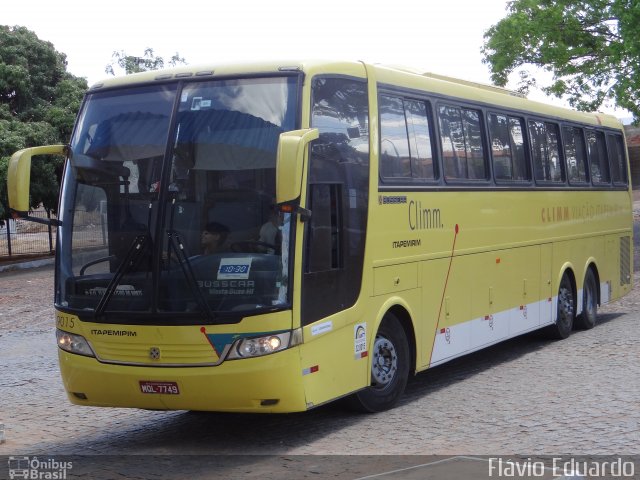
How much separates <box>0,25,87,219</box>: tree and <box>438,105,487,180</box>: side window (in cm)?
1923

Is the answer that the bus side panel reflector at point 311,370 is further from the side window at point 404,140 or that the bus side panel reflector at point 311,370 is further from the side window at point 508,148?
the side window at point 508,148

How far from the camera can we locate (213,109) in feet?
27.9

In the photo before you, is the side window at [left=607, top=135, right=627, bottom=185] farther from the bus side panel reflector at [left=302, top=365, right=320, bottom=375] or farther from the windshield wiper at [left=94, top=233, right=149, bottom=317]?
the windshield wiper at [left=94, top=233, right=149, bottom=317]

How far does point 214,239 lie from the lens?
820cm

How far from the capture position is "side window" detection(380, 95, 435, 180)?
9945 millimetres

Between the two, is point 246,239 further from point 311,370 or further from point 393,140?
point 393,140

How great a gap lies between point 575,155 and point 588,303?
2.41 metres

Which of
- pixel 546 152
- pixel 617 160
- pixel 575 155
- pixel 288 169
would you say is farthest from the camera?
pixel 617 160

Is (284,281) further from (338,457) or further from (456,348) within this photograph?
(456,348)

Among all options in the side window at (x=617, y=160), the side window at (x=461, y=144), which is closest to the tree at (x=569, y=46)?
the side window at (x=617, y=160)

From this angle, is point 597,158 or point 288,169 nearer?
point 288,169

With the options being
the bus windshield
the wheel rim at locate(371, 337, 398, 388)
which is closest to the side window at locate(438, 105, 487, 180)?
the wheel rim at locate(371, 337, 398, 388)

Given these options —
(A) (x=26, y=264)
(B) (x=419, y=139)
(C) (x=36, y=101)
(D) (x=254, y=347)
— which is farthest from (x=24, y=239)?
(D) (x=254, y=347)

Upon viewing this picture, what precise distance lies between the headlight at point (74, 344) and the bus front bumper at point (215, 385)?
0.58ft
